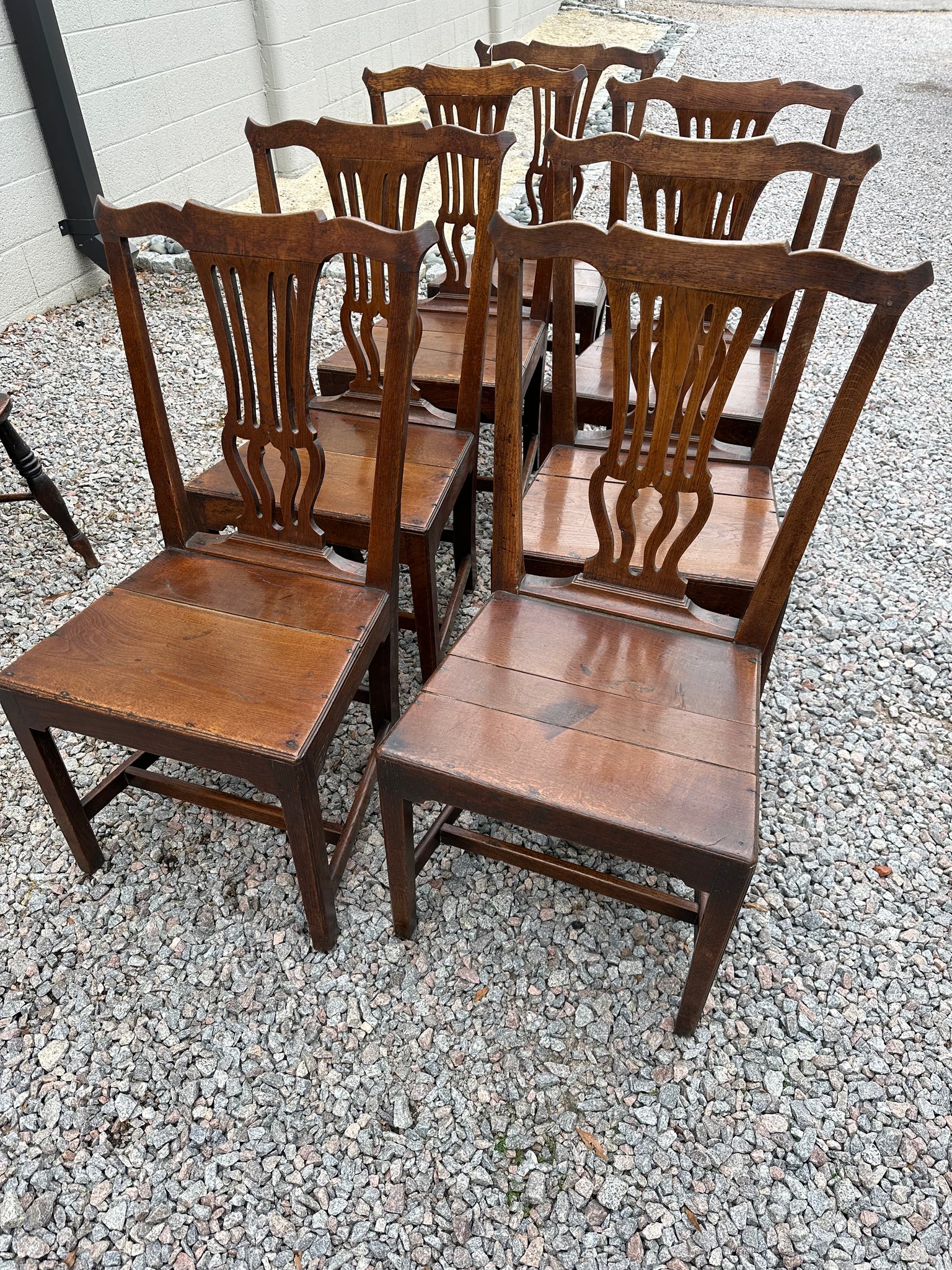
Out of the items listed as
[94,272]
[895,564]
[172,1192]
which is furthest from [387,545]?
[94,272]

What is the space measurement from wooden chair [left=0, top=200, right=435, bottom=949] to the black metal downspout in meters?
2.52

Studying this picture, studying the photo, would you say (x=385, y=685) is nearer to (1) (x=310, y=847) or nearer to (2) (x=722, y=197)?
(1) (x=310, y=847)

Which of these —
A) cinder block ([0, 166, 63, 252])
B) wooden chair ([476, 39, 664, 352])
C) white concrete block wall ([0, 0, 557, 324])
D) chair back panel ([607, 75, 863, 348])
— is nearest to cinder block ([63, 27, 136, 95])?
white concrete block wall ([0, 0, 557, 324])

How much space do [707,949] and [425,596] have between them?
3.26ft

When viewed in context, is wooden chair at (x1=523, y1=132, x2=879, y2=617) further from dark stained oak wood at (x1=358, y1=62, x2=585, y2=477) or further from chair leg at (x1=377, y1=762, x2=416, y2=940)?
chair leg at (x1=377, y1=762, x2=416, y2=940)

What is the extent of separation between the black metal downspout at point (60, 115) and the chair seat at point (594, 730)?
10.2 feet

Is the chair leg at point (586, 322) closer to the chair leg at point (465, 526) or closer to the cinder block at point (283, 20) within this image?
the chair leg at point (465, 526)

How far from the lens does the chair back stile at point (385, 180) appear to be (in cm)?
183

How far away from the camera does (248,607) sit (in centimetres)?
156

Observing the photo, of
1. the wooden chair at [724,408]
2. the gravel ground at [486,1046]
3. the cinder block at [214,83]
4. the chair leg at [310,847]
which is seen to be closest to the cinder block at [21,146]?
the cinder block at [214,83]

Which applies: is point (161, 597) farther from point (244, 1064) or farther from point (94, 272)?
point (94, 272)

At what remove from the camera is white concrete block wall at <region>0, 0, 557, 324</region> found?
364 cm

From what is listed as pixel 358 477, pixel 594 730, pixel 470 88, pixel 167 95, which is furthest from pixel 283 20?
pixel 594 730

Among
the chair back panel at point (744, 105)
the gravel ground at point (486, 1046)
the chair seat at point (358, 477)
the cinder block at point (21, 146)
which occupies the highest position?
the chair back panel at point (744, 105)
